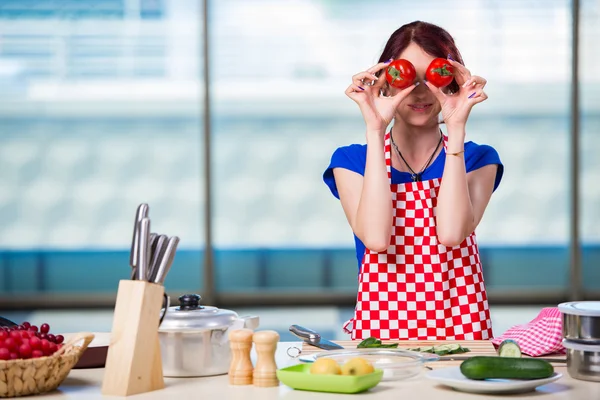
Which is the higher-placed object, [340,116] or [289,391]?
[340,116]

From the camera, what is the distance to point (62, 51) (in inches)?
234

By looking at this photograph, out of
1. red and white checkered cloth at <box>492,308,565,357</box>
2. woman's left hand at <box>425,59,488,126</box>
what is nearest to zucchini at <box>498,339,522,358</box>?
red and white checkered cloth at <box>492,308,565,357</box>

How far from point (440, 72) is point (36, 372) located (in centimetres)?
115

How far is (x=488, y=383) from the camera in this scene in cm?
142

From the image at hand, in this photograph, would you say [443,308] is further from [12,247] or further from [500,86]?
[12,247]

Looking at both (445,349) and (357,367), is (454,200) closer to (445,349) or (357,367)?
(445,349)

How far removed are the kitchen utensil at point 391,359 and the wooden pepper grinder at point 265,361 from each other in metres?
0.12

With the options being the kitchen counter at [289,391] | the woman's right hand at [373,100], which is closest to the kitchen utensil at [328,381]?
the kitchen counter at [289,391]

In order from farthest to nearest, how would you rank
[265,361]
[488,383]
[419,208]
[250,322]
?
[419,208] → [250,322] → [265,361] → [488,383]

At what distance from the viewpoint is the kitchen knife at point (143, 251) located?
149 cm

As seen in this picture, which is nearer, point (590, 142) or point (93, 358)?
point (93, 358)

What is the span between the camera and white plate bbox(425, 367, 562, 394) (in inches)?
56.1

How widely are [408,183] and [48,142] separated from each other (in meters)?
4.17

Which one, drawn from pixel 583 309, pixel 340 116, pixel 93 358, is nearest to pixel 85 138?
pixel 340 116
